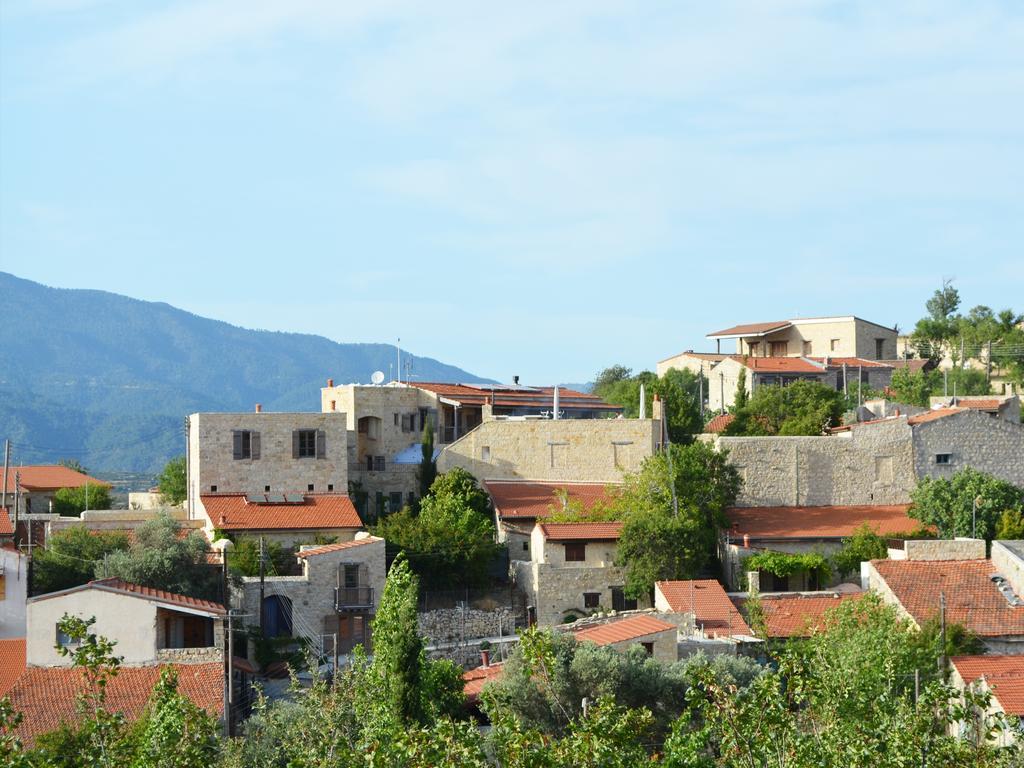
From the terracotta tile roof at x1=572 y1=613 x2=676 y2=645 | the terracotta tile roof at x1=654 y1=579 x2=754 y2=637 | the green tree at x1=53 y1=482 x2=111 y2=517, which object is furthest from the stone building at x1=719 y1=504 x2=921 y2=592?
the green tree at x1=53 y1=482 x2=111 y2=517

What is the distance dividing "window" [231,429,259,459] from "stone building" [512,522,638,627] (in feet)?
32.8

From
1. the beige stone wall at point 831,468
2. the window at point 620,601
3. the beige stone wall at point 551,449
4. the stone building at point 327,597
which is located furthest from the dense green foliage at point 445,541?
the beige stone wall at point 831,468

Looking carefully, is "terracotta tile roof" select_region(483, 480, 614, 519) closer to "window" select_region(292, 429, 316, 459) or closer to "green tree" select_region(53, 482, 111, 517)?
"window" select_region(292, 429, 316, 459)

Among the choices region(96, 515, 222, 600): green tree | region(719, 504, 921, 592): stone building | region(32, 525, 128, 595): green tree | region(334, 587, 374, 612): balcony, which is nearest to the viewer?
region(96, 515, 222, 600): green tree

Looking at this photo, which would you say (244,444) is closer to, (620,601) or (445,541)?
(445,541)

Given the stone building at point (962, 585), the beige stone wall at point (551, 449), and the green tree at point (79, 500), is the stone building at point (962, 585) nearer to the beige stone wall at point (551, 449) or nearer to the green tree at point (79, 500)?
the beige stone wall at point (551, 449)

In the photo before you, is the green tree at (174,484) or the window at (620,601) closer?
the window at (620,601)

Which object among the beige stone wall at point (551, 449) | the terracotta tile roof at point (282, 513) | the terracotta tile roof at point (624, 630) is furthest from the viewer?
the beige stone wall at point (551, 449)

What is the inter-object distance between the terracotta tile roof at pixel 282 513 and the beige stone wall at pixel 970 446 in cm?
1859

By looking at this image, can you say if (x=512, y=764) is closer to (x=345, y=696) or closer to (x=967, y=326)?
(x=345, y=696)

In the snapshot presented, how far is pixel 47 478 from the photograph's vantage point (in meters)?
77.1

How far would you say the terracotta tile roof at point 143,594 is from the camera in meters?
38.6

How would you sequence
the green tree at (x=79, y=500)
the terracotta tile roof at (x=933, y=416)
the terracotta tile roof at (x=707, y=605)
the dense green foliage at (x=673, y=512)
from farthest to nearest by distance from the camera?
the green tree at (x=79, y=500) < the terracotta tile roof at (x=933, y=416) < the dense green foliage at (x=673, y=512) < the terracotta tile roof at (x=707, y=605)

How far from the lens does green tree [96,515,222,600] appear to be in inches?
1711
